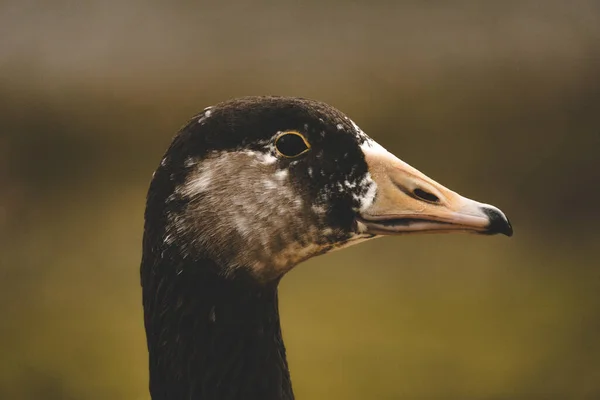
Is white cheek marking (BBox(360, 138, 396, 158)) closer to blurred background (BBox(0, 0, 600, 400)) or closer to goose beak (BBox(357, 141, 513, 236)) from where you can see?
goose beak (BBox(357, 141, 513, 236))

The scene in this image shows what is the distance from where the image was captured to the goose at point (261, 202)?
86 cm

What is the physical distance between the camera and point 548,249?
8.13 ft

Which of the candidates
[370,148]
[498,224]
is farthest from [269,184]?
[498,224]

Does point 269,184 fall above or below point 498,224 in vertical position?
above

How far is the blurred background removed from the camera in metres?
2.08

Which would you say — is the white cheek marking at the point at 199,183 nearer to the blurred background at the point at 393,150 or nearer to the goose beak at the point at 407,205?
the goose beak at the point at 407,205

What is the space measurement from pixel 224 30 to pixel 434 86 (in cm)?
77

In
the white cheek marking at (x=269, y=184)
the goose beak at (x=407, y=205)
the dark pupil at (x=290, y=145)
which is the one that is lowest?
the goose beak at (x=407, y=205)

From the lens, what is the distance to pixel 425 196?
86 cm

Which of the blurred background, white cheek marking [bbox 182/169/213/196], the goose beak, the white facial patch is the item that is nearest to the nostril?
the goose beak

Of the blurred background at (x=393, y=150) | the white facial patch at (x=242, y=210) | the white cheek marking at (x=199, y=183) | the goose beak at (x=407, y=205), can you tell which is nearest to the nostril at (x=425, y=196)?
the goose beak at (x=407, y=205)

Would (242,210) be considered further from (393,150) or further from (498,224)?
(393,150)

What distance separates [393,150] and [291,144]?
1.74 m

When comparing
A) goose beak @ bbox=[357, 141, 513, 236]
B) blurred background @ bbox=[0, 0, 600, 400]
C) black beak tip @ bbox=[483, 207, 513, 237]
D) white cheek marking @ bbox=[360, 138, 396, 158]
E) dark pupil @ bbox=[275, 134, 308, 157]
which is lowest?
black beak tip @ bbox=[483, 207, 513, 237]
